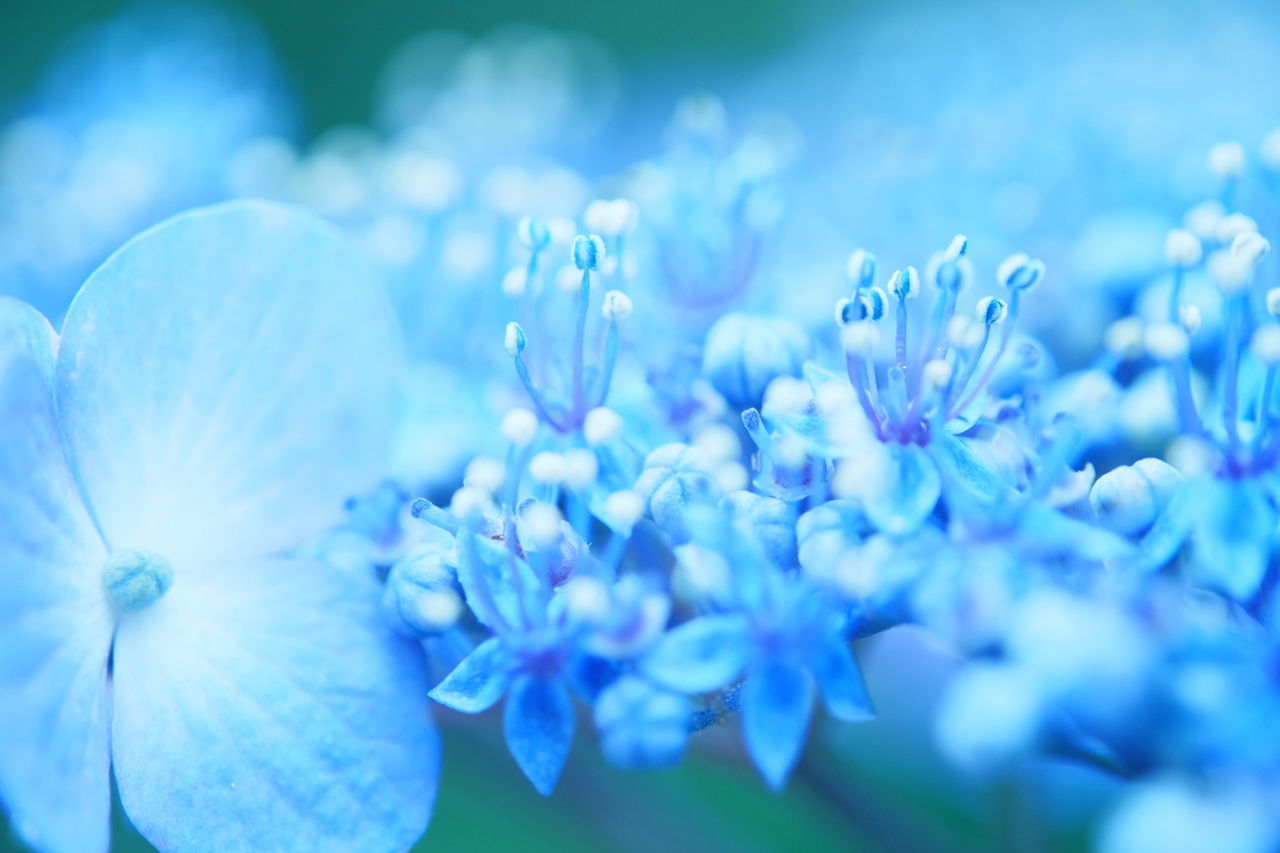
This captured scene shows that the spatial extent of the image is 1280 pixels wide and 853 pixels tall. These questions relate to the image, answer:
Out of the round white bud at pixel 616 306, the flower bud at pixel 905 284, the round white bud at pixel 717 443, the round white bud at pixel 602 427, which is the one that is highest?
the flower bud at pixel 905 284

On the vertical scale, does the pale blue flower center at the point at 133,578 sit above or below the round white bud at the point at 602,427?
below

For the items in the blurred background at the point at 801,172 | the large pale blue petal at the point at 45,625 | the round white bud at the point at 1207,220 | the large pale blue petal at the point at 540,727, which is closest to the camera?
the large pale blue petal at the point at 45,625

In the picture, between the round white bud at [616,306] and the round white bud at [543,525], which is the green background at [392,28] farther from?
the round white bud at [543,525]

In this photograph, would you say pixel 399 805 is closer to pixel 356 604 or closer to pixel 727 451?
pixel 356 604

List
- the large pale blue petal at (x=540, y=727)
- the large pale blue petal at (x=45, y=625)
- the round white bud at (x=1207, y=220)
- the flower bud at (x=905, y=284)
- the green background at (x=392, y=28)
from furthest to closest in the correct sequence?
1. the green background at (x=392, y=28)
2. the round white bud at (x=1207, y=220)
3. the flower bud at (x=905, y=284)
4. the large pale blue petal at (x=540, y=727)
5. the large pale blue petal at (x=45, y=625)

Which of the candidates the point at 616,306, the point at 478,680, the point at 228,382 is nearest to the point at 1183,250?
the point at 616,306

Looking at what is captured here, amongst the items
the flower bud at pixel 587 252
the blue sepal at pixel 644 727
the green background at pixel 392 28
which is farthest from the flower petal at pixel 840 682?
the green background at pixel 392 28

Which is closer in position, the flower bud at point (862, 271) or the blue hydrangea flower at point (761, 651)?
the blue hydrangea flower at point (761, 651)

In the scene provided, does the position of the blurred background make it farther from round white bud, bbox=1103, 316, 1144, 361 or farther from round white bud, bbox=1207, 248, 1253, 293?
round white bud, bbox=1207, 248, 1253, 293

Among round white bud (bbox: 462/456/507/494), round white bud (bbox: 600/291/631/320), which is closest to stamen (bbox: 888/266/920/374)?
round white bud (bbox: 600/291/631/320)
